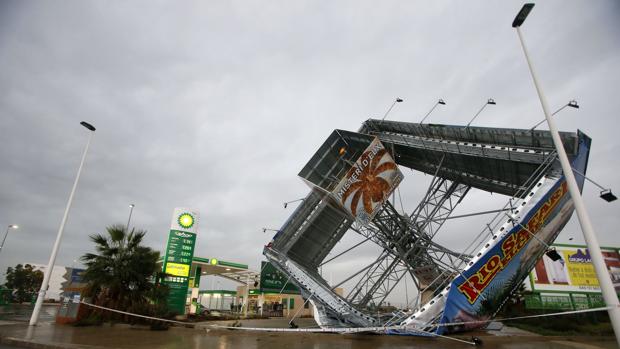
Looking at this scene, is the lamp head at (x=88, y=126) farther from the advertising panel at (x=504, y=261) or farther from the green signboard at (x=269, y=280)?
the green signboard at (x=269, y=280)

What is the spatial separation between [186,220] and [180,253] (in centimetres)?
277

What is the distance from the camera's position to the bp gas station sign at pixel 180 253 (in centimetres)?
2527

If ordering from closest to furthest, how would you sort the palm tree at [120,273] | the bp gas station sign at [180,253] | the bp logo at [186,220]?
the palm tree at [120,273] < the bp gas station sign at [180,253] < the bp logo at [186,220]

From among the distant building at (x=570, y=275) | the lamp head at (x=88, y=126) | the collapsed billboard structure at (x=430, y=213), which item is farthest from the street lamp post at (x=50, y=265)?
the distant building at (x=570, y=275)

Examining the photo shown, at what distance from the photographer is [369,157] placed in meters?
17.3

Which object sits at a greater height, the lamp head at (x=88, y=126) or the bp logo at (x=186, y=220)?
the lamp head at (x=88, y=126)

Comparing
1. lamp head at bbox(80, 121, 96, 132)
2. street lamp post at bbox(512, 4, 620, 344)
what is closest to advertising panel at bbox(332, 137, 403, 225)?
street lamp post at bbox(512, 4, 620, 344)

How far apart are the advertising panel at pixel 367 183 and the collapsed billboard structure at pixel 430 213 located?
0.06m

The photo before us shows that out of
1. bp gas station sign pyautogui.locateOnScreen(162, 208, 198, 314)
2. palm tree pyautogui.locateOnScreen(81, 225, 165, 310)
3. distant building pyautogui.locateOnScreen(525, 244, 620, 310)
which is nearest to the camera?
palm tree pyautogui.locateOnScreen(81, 225, 165, 310)

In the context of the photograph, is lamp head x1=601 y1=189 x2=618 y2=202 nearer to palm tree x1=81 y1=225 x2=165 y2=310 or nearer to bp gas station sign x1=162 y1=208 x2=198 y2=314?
palm tree x1=81 y1=225 x2=165 y2=310

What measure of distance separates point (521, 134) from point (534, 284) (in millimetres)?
22180

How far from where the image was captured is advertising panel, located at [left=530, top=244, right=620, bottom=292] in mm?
28375

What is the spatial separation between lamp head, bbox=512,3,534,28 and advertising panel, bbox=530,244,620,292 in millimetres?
26573

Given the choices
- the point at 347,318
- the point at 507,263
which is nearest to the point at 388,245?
the point at 347,318
